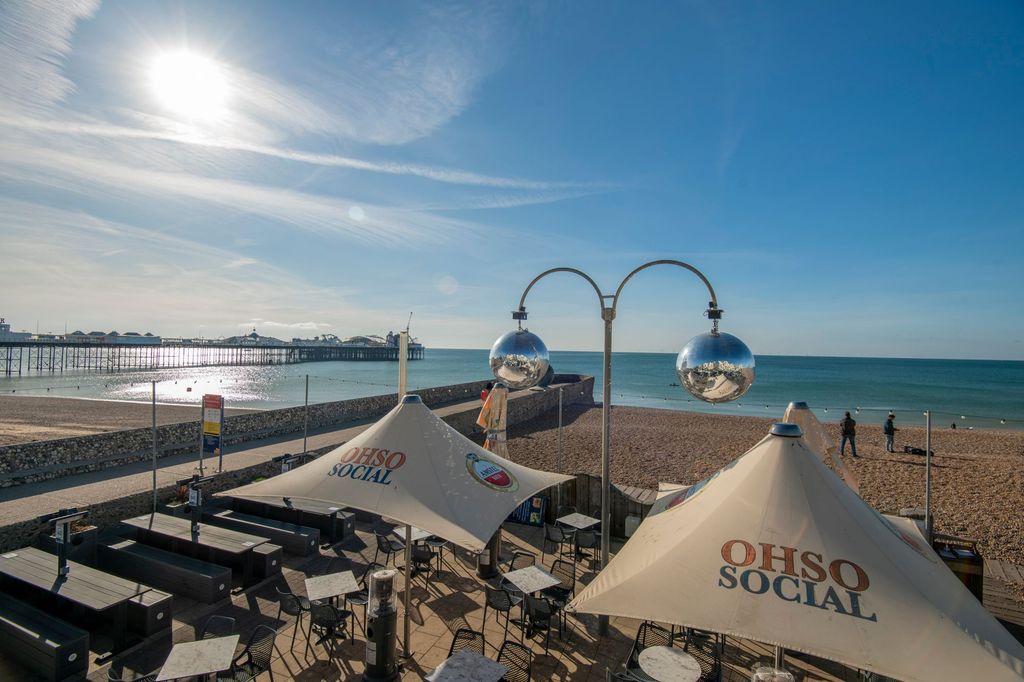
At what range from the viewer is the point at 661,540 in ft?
12.4

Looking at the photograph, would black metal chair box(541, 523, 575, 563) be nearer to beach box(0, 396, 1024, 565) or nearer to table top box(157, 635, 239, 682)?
beach box(0, 396, 1024, 565)

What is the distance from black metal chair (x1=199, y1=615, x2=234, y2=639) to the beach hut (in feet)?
13.4

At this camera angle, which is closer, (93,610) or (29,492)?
(93,610)

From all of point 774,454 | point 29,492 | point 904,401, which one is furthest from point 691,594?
point 904,401

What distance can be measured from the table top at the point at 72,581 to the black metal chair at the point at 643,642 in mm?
5851

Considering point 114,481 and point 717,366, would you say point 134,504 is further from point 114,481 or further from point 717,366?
point 717,366

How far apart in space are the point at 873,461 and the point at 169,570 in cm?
2171

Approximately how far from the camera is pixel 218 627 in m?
5.27

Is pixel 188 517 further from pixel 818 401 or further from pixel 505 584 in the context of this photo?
pixel 818 401

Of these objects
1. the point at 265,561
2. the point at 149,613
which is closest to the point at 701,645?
the point at 265,561

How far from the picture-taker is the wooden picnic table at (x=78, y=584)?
564 centimetres

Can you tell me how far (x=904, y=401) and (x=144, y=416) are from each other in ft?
232

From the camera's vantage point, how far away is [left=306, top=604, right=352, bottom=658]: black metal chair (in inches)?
224

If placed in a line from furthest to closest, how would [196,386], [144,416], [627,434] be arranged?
[196,386] → [144,416] → [627,434]
